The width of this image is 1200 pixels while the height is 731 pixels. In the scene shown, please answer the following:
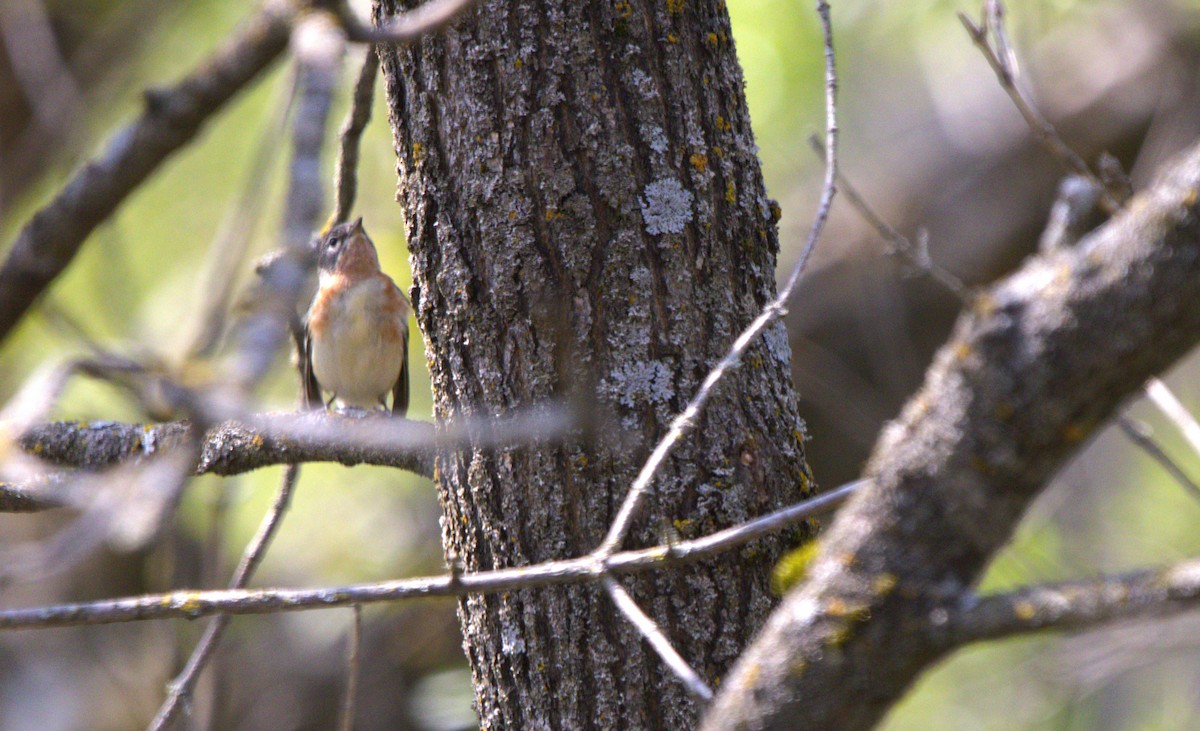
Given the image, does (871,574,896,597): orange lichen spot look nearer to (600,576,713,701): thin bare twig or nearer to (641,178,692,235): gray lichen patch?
(600,576,713,701): thin bare twig

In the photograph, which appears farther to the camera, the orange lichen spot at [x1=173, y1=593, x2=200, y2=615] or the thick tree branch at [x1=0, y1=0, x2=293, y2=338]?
the thick tree branch at [x1=0, y1=0, x2=293, y2=338]

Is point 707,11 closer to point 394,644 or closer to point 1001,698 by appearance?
point 394,644

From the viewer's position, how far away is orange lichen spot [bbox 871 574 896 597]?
123 cm

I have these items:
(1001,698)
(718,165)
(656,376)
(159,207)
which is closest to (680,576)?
(656,376)

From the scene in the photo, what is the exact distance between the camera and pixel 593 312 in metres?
2.22

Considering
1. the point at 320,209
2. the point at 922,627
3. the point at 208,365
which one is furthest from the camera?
the point at 208,365

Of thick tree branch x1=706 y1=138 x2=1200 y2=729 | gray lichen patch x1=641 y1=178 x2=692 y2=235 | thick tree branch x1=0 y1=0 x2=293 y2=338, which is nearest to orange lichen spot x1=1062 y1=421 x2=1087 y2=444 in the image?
thick tree branch x1=706 y1=138 x2=1200 y2=729

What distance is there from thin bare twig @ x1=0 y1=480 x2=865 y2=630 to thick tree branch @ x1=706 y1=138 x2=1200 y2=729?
1.03 feet

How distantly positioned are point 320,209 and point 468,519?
1.08 meters

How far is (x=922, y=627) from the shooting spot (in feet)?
3.98

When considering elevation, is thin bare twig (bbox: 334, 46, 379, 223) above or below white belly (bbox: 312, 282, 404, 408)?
below

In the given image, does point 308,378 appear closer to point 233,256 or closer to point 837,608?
point 233,256

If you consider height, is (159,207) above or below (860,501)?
above

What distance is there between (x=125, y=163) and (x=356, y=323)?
1.89 meters
